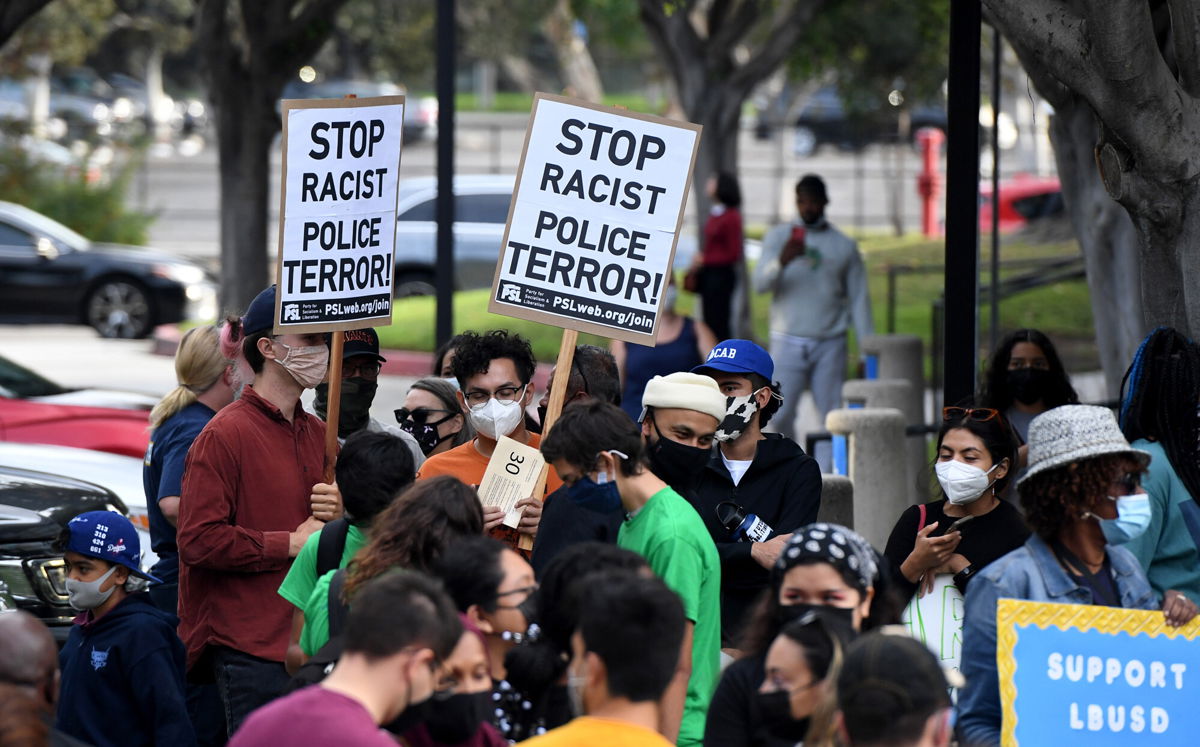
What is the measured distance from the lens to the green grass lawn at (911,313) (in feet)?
65.8

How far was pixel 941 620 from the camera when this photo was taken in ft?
18.0

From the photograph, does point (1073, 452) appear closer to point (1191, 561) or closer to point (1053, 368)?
point (1191, 561)

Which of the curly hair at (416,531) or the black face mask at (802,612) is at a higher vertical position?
the curly hair at (416,531)

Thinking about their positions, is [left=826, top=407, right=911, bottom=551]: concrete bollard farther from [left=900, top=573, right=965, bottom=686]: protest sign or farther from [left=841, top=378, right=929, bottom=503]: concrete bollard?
[left=900, top=573, right=965, bottom=686]: protest sign

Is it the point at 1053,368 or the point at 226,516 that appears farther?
the point at 1053,368

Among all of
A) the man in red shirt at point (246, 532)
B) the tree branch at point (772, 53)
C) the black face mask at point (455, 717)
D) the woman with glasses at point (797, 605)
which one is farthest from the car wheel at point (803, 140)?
the black face mask at point (455, 717)

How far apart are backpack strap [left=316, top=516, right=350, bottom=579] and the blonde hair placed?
5.47ft

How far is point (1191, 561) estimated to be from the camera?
5.34 metres

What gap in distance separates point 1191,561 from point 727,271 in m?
10.2

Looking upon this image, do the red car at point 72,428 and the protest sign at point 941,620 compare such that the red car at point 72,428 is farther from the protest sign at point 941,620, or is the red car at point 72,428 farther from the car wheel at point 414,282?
the car wheel at point 414,282

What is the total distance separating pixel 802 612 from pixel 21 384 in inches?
339

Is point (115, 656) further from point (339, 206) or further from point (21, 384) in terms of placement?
point (21, 384)

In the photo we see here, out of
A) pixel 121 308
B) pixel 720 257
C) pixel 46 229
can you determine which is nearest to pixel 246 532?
pixel 720 257

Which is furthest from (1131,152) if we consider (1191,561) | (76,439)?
(76,439)
